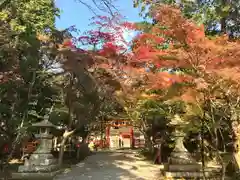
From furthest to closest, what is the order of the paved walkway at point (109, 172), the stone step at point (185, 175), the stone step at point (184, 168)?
1. the stone step at point (184, 168)
2. the stone step at point (185, 175)
3. the paved walkway at point (109, 172)

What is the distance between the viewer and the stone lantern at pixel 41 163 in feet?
29.0

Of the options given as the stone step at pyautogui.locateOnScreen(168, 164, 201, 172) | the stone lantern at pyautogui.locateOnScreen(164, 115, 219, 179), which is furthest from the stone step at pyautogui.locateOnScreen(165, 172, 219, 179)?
the stone step at pyautogui.locateOnScreen(168, 164, 201, 172)

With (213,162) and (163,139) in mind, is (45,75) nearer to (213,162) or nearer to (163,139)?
(163,139)

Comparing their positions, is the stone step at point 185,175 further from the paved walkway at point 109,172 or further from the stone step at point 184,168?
the paved walkway at point 109,172

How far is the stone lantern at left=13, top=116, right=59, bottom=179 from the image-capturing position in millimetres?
8836

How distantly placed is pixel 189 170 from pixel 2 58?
Answer: 22.9ft

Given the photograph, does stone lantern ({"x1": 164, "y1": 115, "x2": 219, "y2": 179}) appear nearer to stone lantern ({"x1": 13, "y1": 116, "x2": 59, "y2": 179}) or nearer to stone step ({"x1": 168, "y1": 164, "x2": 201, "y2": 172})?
stone step ({"x1": 168, "y1": 164, "x2": 201, "y2": 172})

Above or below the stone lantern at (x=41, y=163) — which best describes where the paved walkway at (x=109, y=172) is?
below

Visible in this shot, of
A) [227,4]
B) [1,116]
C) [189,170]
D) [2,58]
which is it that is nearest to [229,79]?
[189,170]

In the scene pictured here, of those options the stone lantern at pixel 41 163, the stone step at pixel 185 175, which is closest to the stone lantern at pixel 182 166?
the stone step at pixel 185 175

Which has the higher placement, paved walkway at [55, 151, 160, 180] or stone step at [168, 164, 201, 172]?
stone step at [168, 164, 201, 172]

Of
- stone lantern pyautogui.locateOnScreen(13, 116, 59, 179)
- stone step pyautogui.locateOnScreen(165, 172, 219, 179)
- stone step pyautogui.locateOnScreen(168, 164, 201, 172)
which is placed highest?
stone lantern pyautogui.locateOnScreen(13, 116, 59, 179)

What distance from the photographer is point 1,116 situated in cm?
1143

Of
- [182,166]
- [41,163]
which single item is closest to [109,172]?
[41,163]
